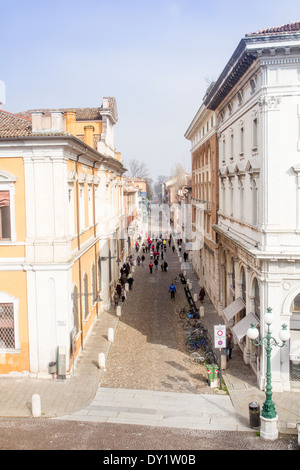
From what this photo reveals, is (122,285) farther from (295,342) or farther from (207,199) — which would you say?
(295,342)

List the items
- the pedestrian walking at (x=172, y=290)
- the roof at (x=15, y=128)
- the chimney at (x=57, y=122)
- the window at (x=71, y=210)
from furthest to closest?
the pedestrian walking at (x=172, y=290) → the window at (x=71, y=210) → the chimney at (x=57, y=122) → the roof at (x=15, y=128)

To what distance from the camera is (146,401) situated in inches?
608

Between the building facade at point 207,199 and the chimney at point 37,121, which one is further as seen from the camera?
the building facade at point 207,199

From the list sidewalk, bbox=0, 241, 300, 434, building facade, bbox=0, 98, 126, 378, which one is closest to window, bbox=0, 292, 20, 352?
building facade, bbox=0, 98, 126, 378

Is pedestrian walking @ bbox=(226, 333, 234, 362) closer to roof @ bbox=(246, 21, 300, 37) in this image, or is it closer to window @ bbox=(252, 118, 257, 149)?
window @ bbox=(252, 118, 257, 149)

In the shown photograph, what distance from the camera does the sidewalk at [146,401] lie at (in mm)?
14078

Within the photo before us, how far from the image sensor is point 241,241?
1906 centimetres

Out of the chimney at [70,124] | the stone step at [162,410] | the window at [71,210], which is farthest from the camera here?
the chimney at [70,124]

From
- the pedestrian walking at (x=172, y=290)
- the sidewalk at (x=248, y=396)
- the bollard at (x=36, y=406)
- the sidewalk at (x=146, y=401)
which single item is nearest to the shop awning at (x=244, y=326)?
the sidewalk at (x=248, y=396)

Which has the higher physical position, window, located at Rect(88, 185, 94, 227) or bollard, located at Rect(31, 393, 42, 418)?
window, located at Rect(88, 185, 94, 227)

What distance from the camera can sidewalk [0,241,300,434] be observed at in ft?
46.2

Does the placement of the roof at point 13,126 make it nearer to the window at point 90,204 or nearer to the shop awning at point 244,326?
the window at point 90,204

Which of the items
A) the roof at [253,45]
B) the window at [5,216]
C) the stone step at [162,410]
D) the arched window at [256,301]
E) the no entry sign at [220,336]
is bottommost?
the stone step at [162,410]
